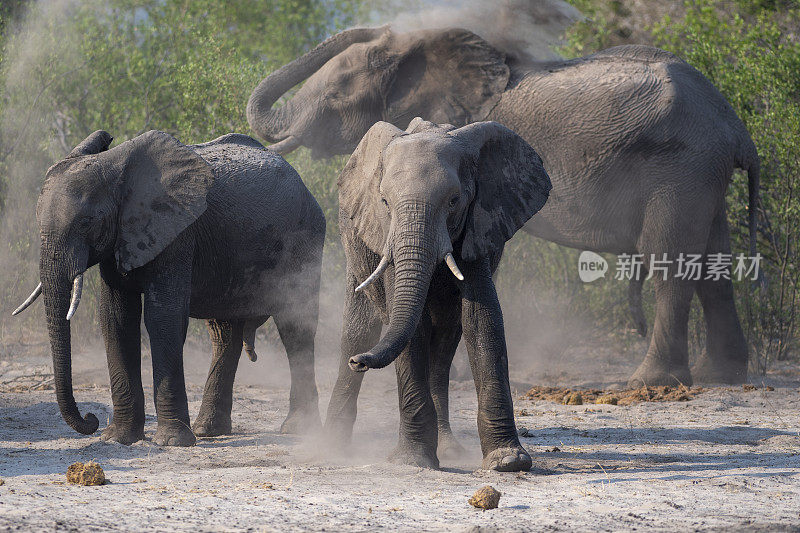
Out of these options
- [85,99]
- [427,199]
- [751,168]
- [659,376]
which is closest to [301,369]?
[427,199]

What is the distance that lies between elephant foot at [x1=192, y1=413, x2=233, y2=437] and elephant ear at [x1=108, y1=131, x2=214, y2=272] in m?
1.46

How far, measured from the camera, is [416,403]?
6.57 metres

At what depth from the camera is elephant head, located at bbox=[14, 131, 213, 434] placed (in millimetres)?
7219

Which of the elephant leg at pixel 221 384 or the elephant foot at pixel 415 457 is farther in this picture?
the elephant leg at pixel 221 384

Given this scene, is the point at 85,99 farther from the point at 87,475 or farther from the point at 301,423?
the point at 87,475

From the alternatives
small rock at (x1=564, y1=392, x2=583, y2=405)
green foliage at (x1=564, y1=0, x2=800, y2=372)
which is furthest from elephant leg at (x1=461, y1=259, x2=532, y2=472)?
green foliage at (x1=564, y1=0, x2=800, y2=372)

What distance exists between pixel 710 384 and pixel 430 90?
382 centimetres

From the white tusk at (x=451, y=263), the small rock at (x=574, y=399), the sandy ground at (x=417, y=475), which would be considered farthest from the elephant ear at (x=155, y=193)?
the small rock at (x=574, y=399)

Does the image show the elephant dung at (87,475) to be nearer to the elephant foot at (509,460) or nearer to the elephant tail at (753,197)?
the elephant foot at (509,460)

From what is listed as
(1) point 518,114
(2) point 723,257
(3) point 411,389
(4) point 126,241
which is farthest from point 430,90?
(3) point 411,389

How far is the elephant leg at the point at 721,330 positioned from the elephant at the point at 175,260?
13.5ft

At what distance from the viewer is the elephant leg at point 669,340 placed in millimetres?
10617

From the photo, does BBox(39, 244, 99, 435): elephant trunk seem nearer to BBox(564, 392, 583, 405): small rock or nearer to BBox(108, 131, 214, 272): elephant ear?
BBox(108, 131, 214, 272): elephant ear

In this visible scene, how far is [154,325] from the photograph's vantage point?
7.62 m
